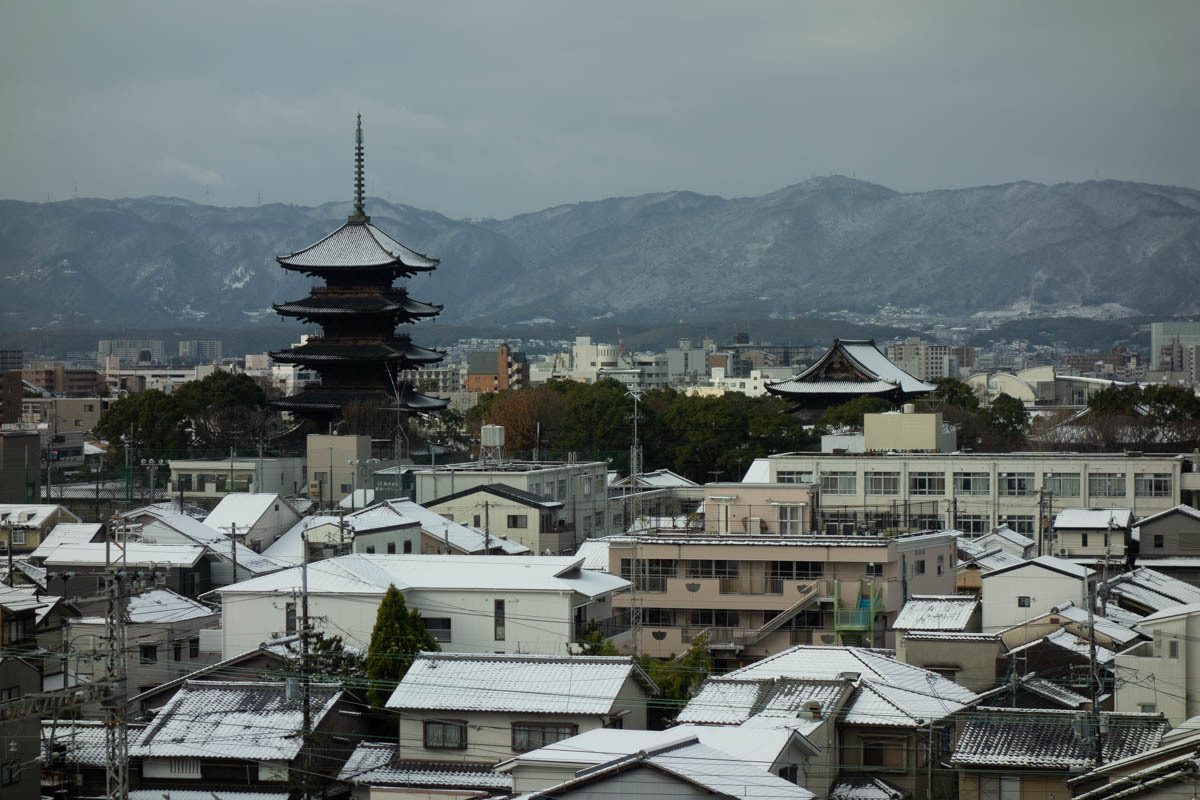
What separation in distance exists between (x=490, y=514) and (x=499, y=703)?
19951mm

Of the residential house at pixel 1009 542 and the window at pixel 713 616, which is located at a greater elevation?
the residential house at pixel 1009 542

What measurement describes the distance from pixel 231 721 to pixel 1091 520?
20091 millimetres

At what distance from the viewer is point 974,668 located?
20578mm

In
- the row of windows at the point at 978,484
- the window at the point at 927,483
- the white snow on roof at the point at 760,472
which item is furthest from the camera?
the white snow on roof at the point at 760,472

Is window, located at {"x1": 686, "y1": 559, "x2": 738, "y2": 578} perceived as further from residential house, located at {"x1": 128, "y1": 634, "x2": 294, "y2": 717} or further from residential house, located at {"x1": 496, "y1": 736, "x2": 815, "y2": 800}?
residential house, located at {"x1": 496, "y1": 736, "x2": 815, "y2": 800}

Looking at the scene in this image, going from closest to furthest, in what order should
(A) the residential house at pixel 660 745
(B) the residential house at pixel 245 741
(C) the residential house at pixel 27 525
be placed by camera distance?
(A) the residential house at pixel 660 745, (B) the residential house at pixel 245 741, (C) the residential house at pixel 27 525

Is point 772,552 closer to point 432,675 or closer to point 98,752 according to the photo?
point 432,675

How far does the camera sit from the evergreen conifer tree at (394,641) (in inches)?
818

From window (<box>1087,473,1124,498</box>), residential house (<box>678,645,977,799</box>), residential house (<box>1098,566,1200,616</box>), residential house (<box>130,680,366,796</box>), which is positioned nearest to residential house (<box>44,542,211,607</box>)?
residential house (<box>130,680,366,796</box>)

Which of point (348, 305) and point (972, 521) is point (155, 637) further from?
point (348, 305)

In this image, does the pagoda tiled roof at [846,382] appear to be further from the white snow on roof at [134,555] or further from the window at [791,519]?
the white snow on roof at [134,555]

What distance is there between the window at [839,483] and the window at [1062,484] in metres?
4.58

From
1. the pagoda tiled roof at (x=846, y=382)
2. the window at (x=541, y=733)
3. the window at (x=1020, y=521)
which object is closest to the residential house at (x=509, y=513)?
the window at (x=1020, y=521)

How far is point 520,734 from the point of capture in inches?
704
